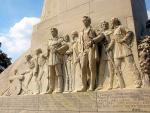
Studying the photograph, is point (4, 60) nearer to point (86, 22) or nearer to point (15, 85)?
point (15, 85)

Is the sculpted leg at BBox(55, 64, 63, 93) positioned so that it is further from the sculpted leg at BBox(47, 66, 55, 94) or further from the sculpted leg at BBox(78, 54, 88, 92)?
the sculpted leg at BBox(78, 54, 88, 92)

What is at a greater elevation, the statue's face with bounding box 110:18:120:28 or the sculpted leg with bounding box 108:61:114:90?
the statue's face with bounding box 110:18:120:28

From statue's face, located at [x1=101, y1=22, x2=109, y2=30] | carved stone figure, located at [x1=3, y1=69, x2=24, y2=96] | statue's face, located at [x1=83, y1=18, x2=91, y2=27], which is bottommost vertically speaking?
carved stone figure, located at [x1=3, y1=69, x2=24, y2=96]

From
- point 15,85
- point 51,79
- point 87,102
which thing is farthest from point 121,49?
point 15,85

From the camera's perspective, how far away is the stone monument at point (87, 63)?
27.4ft

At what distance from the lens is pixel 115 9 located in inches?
393

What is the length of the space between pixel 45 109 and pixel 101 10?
16.9 feet

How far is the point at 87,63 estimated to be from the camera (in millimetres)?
9578

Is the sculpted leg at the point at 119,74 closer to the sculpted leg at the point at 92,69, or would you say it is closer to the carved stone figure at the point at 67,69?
the sculpted leg at the point at 92,69

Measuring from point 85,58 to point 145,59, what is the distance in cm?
250

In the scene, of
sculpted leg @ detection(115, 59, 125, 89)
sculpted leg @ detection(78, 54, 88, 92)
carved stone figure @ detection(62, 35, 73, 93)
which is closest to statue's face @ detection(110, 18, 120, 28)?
sculpted leg @ detection(115, 59, 125, 89)

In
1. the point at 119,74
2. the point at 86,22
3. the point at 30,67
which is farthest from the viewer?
the point at 30,67

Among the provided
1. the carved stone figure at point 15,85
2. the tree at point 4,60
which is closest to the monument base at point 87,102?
the carved stone figure at point 15,85

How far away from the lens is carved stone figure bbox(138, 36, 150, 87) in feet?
26.3
